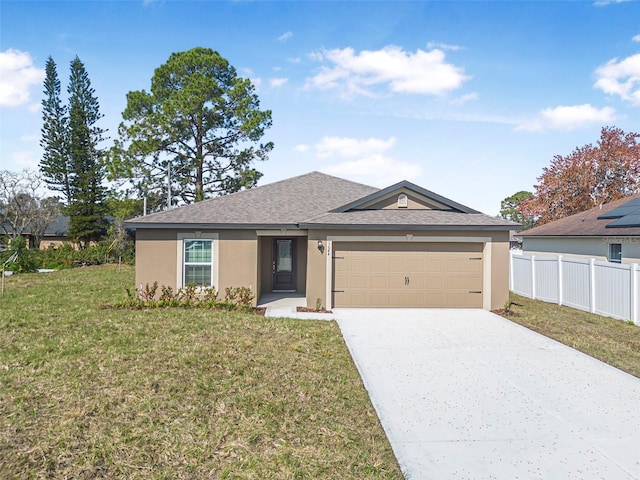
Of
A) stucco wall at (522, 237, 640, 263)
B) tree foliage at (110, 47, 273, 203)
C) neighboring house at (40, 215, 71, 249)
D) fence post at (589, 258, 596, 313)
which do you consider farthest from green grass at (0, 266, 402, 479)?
neighboring house at (40, 215, 71, 249)

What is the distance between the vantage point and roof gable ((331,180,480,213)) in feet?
39.0

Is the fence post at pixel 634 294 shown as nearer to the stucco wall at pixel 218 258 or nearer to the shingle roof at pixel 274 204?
the shingle roof at pixel 274 204

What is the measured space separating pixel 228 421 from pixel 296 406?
0.86 m

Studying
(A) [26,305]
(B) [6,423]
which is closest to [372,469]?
(B) [6,423]

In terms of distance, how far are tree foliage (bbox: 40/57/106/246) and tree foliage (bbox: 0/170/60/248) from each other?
1.95m

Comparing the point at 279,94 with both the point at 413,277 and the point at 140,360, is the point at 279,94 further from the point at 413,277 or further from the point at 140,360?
the point at 140,360

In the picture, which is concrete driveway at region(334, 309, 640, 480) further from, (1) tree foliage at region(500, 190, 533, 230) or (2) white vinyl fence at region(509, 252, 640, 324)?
(1) tree foliage at region(500, 190, 533, 230)

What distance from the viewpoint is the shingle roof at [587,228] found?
43.9 feet

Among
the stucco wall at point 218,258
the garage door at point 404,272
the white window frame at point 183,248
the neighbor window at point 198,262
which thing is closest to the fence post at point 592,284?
the garage door at point 404,272

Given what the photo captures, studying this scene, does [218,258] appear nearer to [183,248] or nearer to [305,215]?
[183,248]

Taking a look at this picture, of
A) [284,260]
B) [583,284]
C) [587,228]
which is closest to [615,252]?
[587,228]

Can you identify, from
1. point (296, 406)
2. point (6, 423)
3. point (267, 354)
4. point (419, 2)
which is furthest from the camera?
point (419, 2)

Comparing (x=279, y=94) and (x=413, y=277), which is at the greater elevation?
(x=279, y=94)

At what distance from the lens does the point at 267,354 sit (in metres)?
6.79
